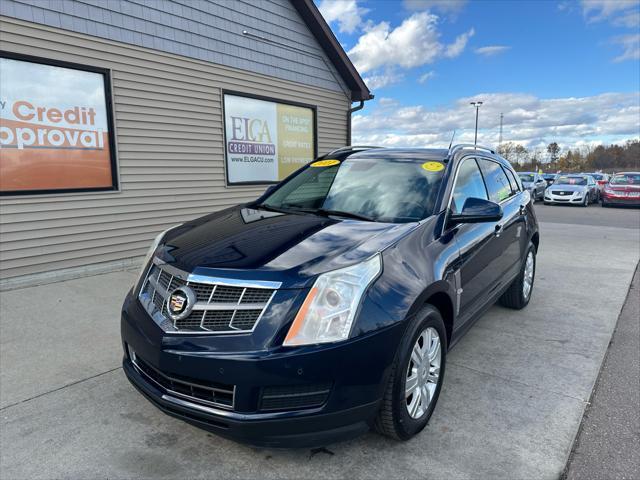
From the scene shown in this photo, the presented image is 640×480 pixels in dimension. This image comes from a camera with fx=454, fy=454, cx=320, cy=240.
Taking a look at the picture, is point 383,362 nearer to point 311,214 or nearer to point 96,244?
point 311,214

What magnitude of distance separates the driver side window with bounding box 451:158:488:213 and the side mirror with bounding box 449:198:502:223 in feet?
0.34

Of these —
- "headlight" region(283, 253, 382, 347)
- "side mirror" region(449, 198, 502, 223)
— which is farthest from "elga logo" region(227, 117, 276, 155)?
"headlight" region(283, 253, 382, 347)

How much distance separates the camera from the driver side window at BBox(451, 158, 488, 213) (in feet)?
10.8

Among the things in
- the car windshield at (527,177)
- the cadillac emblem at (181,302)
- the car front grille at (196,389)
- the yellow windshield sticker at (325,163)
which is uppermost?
the yellow windshield sticker at (325,163)

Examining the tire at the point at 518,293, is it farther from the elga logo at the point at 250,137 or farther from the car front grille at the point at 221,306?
the elga logo at the point at 250,137

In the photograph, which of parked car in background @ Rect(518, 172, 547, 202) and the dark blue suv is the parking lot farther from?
parked car in background @ Rect(518, 172, 547, 202)

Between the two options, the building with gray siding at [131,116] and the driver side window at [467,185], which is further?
the building with gray siding at [131,116]

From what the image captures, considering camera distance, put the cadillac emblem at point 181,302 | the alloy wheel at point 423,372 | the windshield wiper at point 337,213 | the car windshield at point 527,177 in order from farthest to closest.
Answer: the car windshield at point 527,177, the windshield wiper at point 337,213, the alloy wheel at point 423,372, the cadillac emblem at point 181,302

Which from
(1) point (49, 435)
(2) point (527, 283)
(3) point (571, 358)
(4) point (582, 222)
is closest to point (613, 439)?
(3) point (571, 358)

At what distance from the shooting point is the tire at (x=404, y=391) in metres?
2.32

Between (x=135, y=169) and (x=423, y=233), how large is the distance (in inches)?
204

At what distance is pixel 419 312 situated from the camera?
8.14ft

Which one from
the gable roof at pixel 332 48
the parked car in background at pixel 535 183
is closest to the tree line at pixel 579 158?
the parked car in background at pixel 535 183

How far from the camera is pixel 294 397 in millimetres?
2100
